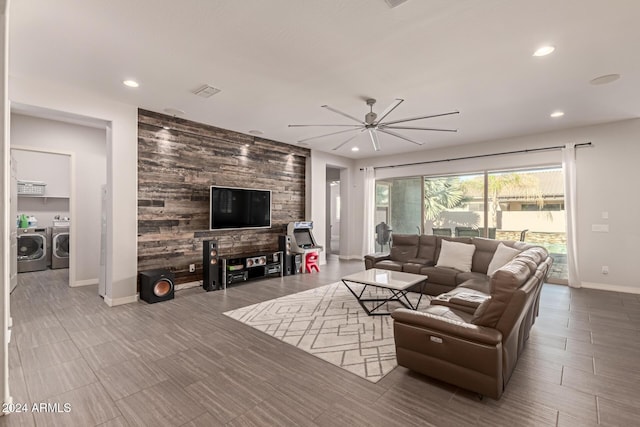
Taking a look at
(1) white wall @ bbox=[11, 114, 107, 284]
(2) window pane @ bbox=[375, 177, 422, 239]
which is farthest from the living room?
(2) window pane @ bbox=[375, 177, 422, 239]

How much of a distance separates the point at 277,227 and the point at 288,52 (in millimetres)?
4305

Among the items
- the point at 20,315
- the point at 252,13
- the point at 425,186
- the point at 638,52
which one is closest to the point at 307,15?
the point at 252,13

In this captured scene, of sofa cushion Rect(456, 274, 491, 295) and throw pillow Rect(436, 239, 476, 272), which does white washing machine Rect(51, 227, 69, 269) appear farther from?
sofa cushion Rect(456, 274, 491, 295)

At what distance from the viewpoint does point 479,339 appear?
6.59 ft

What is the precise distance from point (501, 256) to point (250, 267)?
13.5 ft

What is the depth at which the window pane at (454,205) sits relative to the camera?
666 cm

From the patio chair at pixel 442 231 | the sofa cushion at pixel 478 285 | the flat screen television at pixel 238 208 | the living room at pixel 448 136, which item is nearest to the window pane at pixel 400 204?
the patio chair at pixel 442 231

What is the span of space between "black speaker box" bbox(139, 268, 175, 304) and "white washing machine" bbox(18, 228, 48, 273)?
377 centimetres

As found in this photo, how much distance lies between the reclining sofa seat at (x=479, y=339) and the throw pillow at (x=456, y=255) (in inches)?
94.3

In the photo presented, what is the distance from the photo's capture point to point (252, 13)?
2.36 m

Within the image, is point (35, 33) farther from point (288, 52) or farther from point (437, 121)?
point (437, 121)

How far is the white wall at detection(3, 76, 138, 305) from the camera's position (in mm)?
4105

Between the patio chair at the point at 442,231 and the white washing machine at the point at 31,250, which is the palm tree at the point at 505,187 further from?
the white washing machine at the point at 31,250

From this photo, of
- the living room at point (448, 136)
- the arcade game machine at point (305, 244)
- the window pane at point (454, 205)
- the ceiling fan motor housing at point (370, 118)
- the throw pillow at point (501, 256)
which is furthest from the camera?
the window pane at point (454, 205)
